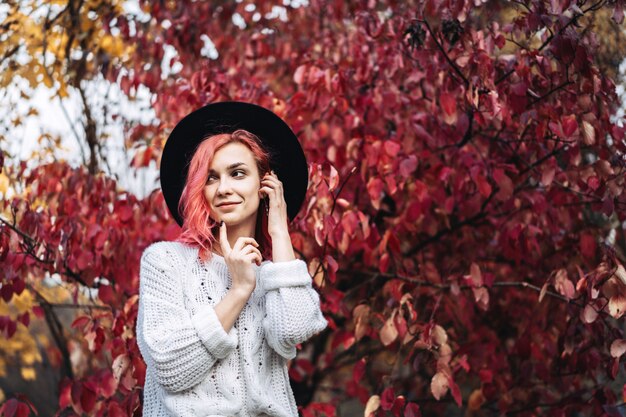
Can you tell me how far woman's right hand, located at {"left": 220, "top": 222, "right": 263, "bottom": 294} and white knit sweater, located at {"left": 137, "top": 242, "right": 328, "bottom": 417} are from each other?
7 cm

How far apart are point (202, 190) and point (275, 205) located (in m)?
0.24

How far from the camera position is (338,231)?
11.7ft

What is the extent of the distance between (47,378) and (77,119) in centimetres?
432

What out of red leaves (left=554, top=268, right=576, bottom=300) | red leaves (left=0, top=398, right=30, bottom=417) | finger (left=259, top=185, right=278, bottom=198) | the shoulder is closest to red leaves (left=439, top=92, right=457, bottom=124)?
red leaves (left=554, top=268, right=576, bottom=300)

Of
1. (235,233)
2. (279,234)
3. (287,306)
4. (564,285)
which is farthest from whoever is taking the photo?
(564,285)

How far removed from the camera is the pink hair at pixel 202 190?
8.08ft

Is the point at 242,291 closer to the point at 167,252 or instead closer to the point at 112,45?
the point at 167,252

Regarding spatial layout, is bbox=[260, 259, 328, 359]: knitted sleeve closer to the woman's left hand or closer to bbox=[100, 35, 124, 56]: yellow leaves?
the woman's left hand

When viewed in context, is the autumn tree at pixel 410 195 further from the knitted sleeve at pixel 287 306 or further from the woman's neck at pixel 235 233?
the knitted sleeve at pixel 287 306

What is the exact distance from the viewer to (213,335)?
2.21 metres

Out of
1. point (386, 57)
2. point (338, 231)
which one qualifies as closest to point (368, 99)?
point (386, 57)

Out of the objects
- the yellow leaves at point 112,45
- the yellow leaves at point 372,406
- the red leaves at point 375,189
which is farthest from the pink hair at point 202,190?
the yellow leaves at point 112,45

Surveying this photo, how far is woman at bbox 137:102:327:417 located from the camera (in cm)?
224

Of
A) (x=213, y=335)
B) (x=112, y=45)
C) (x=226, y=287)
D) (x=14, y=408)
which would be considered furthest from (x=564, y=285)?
(x=112, y=45)
